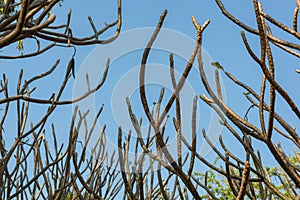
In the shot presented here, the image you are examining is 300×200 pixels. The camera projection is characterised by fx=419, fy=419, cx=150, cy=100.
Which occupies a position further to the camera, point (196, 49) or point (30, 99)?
point (30, 99)

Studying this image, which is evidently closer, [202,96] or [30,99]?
[202,96]

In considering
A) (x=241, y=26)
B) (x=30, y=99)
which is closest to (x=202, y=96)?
(x=241, y=26)

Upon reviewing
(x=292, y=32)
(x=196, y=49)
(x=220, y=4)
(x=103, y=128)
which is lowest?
(x=196, y=49)


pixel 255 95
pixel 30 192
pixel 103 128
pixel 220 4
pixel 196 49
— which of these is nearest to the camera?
pixel 196 49

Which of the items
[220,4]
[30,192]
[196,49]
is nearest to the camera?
[196,49]

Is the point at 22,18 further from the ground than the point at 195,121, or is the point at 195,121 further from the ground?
the point at 22,18

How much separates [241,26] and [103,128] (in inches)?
49.2

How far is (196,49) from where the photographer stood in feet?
3.37

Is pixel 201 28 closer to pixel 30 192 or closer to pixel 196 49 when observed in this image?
pixel 196 49

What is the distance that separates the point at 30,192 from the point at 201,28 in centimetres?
195

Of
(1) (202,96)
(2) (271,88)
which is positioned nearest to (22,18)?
(1) (202,96)

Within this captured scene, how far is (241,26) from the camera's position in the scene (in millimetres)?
1389

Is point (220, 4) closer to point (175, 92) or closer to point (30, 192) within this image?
point (175, 92)

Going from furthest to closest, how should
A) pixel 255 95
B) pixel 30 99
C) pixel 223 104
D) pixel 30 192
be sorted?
pixel 30 192 → pixel 30 99 → pixel 255 95 → pixel 223 104
